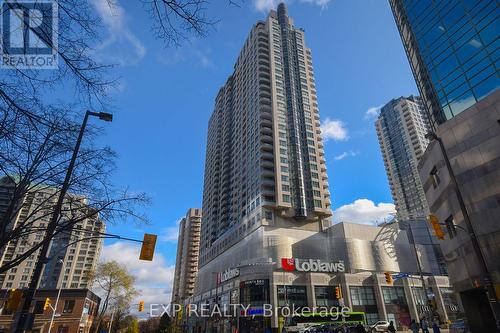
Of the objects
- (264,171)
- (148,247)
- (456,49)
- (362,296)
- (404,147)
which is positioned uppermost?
(404,147)

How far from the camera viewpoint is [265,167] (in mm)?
80688

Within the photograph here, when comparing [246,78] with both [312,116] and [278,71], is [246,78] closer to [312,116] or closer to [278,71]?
[278,71]

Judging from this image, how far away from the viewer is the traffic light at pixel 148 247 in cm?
1179

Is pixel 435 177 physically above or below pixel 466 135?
below

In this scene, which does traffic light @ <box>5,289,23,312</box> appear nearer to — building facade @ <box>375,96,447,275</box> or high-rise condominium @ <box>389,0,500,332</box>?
high-rise condominium @ <box>389,0,500,332</box>

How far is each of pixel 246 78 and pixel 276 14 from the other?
32.6 metres

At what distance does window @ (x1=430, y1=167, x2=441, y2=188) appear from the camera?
95.7 feet

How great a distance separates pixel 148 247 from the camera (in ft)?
39.5

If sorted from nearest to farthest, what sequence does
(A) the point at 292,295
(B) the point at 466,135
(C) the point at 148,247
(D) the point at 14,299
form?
(D) the point at 14,299 < (C) the point at 148,247 < (B) the point at 466,135 < (A) the point at 292,295

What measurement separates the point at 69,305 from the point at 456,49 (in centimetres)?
6215

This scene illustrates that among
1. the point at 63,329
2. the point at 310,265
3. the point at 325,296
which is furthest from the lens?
Result: the point at 310,265

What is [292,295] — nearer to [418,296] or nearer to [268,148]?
[418,296]

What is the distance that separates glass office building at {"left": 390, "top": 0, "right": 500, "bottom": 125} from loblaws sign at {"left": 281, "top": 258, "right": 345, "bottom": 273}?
39411 millimetres

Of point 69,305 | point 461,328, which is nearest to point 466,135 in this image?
point 461,328
